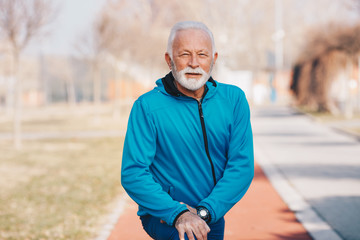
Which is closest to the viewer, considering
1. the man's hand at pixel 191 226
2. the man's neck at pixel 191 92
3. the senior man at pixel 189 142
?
the man's hand at pixel 191 226

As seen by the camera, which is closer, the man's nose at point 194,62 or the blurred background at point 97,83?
the man's nose at point 194,62

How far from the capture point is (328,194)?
23.8ft

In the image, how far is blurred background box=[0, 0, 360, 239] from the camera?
7.96m

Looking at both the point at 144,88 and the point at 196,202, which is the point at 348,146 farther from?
the point at 144,88

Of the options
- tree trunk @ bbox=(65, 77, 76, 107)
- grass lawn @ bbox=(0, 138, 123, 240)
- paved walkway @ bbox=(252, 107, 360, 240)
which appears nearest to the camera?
paved walkway @ bbox=(252, 107, 360, 240)

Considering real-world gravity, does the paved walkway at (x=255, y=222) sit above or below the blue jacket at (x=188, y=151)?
below

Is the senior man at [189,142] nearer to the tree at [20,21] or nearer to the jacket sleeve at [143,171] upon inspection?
the jacket sleeve at [143,171]

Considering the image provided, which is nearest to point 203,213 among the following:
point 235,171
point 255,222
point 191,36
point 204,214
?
point 204,214

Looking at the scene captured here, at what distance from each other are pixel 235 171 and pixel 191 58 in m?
0.56

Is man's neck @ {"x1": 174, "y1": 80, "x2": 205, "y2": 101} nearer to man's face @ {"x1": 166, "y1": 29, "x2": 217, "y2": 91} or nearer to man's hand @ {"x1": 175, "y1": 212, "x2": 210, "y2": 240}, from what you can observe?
man's face @ {"x1": 166, "y1": 29, "x2": 217, "y2": 91}

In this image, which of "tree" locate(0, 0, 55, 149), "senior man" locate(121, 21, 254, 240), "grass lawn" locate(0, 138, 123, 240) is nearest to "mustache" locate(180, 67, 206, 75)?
"senior man" locate(121, 21, 254, 240)

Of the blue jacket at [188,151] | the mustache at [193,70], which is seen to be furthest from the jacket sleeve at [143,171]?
the mustache at [193,70]

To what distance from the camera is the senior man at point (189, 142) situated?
2256 millimetres

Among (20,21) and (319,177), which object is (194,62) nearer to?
(319,177)
